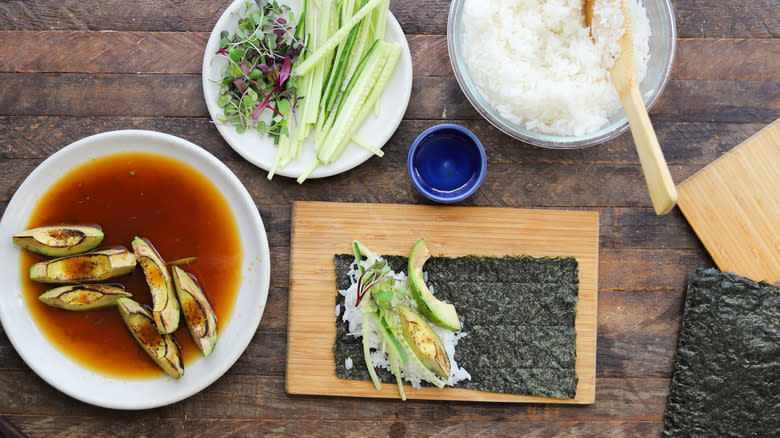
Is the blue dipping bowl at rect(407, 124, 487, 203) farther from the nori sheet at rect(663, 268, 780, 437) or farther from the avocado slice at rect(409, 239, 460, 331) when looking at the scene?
the nori sheet at rect(663, 268, 780, 437)

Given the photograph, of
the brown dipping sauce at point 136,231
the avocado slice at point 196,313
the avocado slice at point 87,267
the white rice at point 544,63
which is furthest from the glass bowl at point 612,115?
the avocado slice at point 87,267

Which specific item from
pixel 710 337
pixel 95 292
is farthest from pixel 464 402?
pixel 95 292

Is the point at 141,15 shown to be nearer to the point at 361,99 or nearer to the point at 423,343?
the point at 361,99

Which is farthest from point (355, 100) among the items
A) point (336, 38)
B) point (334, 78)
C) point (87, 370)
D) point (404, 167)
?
point (87, 370)

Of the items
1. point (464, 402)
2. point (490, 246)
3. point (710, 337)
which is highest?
point (490, 246)

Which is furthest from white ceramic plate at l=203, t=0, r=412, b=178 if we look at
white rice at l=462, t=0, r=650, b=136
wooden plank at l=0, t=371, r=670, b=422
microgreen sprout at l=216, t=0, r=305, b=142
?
wooden plank at l=0, t=371, r=670, b=422

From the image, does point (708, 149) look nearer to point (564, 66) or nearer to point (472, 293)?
point (564, 66)
